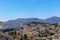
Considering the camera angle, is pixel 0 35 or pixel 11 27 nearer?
pixel 0 35

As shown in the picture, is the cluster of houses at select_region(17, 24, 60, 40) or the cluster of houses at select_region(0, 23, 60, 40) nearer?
the cluster of houses at select_region(0, 23, 60, 40)

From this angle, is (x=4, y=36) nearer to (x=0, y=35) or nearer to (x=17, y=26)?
(x=0, y=35)

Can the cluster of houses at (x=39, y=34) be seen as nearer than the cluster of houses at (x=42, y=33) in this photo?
Yes

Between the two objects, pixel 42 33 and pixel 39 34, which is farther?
pixel 42 33

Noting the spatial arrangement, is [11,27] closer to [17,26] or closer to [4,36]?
[17,26]

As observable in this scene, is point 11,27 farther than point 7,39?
Yes

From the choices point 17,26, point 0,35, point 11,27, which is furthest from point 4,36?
point 17,26

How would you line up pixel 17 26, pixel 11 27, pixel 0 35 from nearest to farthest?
1. pixel 0 35
2. pixel 11 27
3. pixel 17 26

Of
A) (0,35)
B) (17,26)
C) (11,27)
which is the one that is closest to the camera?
(0,35)
